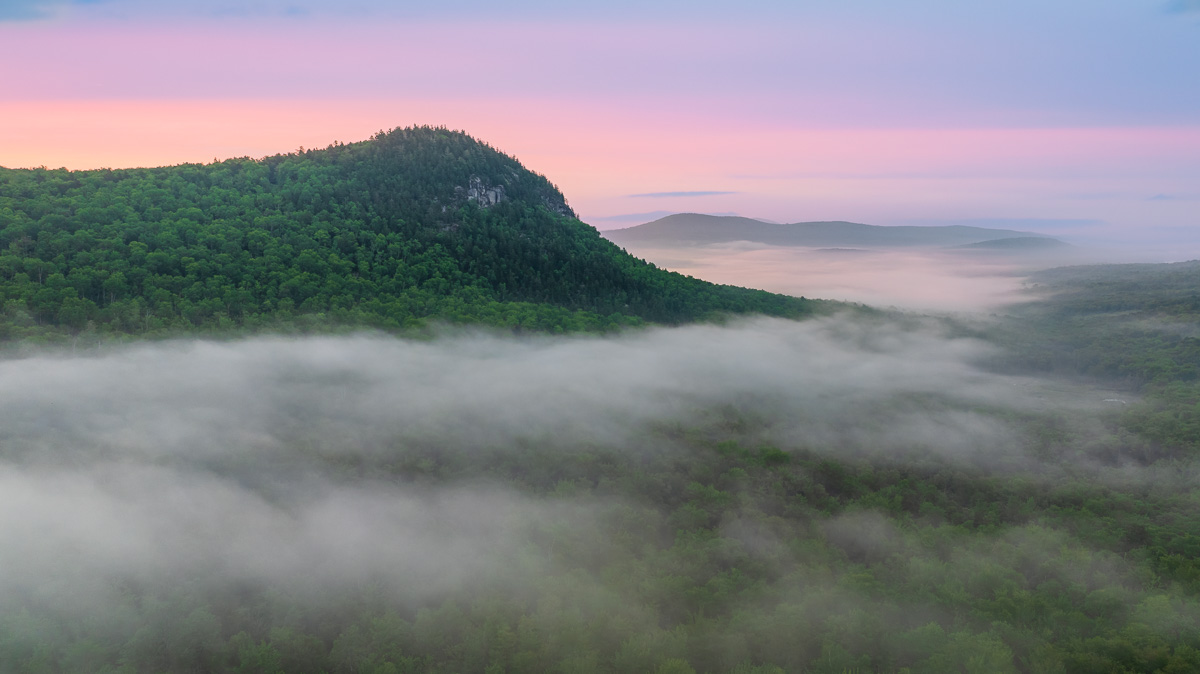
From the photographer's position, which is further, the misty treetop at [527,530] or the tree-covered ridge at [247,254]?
the tree-covered ridge at [247,254]

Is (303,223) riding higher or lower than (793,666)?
higher

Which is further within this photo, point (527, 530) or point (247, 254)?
point (247, 254)

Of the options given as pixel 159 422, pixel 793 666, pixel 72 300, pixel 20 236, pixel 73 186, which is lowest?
pixel 793 666

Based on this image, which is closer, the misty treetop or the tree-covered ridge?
the misty treetop

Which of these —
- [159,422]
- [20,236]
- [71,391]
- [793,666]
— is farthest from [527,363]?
[793,666]

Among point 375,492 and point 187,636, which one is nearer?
point 187,636

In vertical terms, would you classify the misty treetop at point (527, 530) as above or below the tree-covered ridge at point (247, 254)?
below

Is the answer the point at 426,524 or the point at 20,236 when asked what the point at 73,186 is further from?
the point at 426,524

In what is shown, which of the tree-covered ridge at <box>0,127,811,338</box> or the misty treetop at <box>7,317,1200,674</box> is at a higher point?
the tree-covered ridge at <box>0,127,811,338</box>
